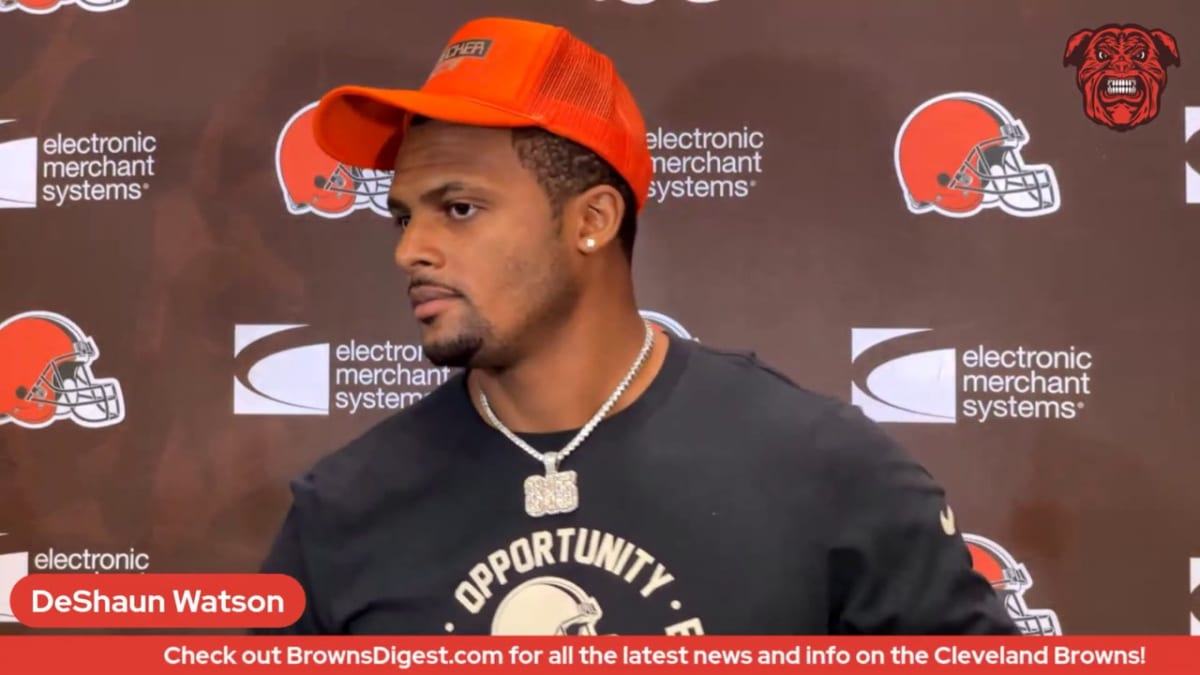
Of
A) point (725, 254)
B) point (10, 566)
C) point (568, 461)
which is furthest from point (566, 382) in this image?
point (10, 566)

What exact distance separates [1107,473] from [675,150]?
2.64 ft

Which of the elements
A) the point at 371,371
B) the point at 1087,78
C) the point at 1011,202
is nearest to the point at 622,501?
the point at 371,371

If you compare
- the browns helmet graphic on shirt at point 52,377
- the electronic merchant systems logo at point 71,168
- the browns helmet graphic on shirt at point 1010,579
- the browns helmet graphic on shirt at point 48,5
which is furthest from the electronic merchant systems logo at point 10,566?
the browns helmet graphic on shirt at point 1010,579

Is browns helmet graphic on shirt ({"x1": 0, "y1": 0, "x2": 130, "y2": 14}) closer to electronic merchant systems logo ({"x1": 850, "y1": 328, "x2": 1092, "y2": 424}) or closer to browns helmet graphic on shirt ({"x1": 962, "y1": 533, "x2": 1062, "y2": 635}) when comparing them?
electronic merchant systems logo ({"x1": 850, "y1": 328, "x2": 1092, "y2": 424})

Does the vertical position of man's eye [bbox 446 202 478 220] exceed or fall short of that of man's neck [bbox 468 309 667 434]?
it exceeds it

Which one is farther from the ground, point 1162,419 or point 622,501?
point 1162,419

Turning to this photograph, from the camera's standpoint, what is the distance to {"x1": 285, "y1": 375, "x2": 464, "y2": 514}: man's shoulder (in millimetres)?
1109

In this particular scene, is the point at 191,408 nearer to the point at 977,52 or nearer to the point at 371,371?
the point at 371,371

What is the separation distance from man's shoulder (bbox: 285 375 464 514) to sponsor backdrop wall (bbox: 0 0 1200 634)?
602 mm

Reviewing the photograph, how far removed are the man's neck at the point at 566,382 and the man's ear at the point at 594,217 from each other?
8cm

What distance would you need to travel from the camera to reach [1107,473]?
5.40ft

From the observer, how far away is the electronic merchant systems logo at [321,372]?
1753 millimetres
